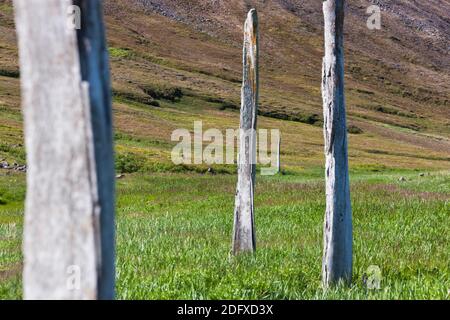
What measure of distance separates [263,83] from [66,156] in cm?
13929

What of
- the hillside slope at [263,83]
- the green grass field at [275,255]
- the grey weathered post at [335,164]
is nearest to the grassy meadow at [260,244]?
the green grass field at [275,255]

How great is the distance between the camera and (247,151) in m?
11.6

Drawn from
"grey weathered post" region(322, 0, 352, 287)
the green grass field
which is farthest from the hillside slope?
"grey weathered post" region(322, 0, 352, 287)

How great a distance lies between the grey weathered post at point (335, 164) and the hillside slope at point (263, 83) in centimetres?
3391

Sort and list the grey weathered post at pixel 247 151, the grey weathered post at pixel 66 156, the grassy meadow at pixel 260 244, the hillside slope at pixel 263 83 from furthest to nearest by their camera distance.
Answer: the hillside slope at pixel 263 83 → the grey weathered post at pixel 247 151 → the grassy meadow at pixel 260 244 → the grey weathered post at pixel 66 156

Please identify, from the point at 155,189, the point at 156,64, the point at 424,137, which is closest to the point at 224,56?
the point at 156,64

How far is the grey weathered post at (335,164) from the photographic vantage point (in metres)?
7.73

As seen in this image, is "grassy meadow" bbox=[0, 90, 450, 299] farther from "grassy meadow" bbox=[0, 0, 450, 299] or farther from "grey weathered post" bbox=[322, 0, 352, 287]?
"grey weathered post" bbox=[322, 0, 352, 287]

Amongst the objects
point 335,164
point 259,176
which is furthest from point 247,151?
point 259,176

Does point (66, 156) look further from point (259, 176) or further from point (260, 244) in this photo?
point (259, 176)

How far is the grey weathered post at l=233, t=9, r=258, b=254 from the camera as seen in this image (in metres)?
10.8

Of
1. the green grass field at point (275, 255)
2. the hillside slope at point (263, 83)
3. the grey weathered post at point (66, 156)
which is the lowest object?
the green grass field at point (275, 255)

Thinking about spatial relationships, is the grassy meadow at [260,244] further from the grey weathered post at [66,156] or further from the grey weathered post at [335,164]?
the grey weathered post at [66,156]

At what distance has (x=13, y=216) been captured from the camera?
2233 cm
